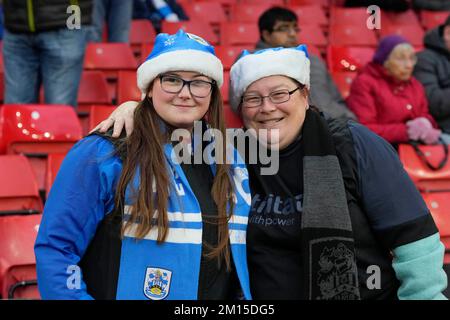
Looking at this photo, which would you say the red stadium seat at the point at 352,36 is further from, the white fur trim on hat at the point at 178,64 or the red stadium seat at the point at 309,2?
Result: the white fur trim on hat at the point at 178,64

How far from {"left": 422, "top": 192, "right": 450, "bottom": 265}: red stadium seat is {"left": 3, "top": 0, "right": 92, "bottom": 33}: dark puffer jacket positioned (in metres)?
2.15

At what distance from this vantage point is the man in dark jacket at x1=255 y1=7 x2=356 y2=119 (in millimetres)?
4309

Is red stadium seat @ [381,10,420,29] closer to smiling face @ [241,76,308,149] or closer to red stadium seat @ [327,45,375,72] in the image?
red stadium seat @ [327,45,375,72]

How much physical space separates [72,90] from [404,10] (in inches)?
164

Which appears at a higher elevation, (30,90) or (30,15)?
(30,15)

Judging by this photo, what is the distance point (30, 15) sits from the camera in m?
4.04

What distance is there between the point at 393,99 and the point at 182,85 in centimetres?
263

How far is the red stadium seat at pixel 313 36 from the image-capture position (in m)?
6.38

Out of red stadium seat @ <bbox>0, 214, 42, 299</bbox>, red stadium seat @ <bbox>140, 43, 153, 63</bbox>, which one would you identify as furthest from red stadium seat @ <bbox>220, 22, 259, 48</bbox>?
red stadium seat @ <bbox>0, 214, 42, 299</bbox>

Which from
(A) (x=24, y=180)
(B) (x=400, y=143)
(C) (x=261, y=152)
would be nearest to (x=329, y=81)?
(B) (x=400, y=143)

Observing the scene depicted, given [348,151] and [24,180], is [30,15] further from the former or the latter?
[348,151]

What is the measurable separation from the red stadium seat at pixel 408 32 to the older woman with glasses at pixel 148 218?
501cm

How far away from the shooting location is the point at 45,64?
13.6ft

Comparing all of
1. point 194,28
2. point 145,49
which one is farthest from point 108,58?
point 194,28
